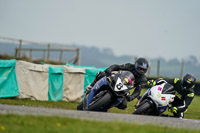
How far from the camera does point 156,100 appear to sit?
31.3 ft

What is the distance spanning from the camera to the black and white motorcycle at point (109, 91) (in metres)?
8.98

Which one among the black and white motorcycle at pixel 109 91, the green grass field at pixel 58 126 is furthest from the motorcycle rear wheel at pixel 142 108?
the green grass field at pixel 58 126

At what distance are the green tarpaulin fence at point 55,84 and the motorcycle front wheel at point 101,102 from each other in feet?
21.5

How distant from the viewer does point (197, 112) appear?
1420cm

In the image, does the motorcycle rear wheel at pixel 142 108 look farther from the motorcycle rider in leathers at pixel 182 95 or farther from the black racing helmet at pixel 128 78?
the motorcycle rider in leathers at pixel 182 95

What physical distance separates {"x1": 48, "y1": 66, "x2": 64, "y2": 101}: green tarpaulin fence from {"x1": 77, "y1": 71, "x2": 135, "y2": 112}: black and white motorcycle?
250 inches

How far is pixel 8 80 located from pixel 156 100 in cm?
687

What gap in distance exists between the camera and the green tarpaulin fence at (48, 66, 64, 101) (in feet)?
51.1

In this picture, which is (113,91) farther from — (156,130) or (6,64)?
(6,64)

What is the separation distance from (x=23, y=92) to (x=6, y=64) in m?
1.20

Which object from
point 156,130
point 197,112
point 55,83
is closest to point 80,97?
point 55,83

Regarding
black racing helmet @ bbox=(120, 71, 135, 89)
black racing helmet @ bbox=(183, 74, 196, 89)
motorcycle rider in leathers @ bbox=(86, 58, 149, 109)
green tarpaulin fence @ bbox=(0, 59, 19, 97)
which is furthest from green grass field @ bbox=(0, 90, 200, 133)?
green tarpaulin fence @ bbox=(0, 59, 19, 97)

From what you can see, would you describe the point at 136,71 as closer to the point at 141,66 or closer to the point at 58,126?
the point at 141,66

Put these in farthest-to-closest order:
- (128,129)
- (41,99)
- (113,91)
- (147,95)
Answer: (41,99) → (147,95) → (113,91) → (128,129)
